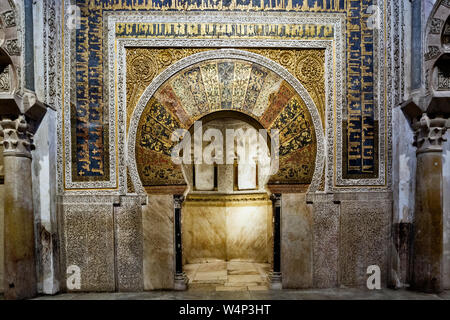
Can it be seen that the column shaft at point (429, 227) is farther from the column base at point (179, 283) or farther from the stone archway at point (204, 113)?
the column base at point (179, 283)

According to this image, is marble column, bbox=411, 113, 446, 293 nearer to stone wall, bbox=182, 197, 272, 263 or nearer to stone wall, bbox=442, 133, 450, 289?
stone wall, bbox=442, 133, 450, 289

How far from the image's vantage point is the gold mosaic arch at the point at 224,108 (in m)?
4.54

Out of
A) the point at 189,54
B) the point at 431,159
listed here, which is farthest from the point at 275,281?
the point at 189,54

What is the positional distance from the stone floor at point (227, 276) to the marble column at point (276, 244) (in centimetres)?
20

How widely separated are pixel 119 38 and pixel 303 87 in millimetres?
2595

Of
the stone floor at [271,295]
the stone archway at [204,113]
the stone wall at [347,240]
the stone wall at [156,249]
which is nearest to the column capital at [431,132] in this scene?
the stone wall at [347,240]

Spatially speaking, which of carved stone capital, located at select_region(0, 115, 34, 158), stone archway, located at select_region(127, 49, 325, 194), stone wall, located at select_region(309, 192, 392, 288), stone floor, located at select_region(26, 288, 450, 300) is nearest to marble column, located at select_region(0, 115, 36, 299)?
carved stone capital, located at select_region(0, 115, 34, 158)

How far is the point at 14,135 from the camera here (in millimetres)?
4039

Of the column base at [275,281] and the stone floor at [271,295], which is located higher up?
the column base at [275,281]

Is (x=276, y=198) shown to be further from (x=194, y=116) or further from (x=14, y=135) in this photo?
(x=14, y=135)

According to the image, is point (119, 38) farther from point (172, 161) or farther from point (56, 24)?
point (172, 161)

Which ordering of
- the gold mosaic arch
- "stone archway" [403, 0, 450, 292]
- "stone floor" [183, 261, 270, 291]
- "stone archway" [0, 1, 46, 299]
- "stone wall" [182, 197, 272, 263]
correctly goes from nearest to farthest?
1. "stone archway" [0, 1, 46, 299]
2. "stone archway" [403, 0, 450, 292]
3. the gold mosaic arch
4. "stone floor" [183, 261, 270, 291]
5. "stone wall" [182, 197, 272, 263]

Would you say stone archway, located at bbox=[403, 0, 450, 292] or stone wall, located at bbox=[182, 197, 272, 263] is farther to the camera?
stone wall, located at bbox=[182, 197, 272, 263]

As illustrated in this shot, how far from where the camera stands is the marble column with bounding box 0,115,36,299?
13.1 ft
